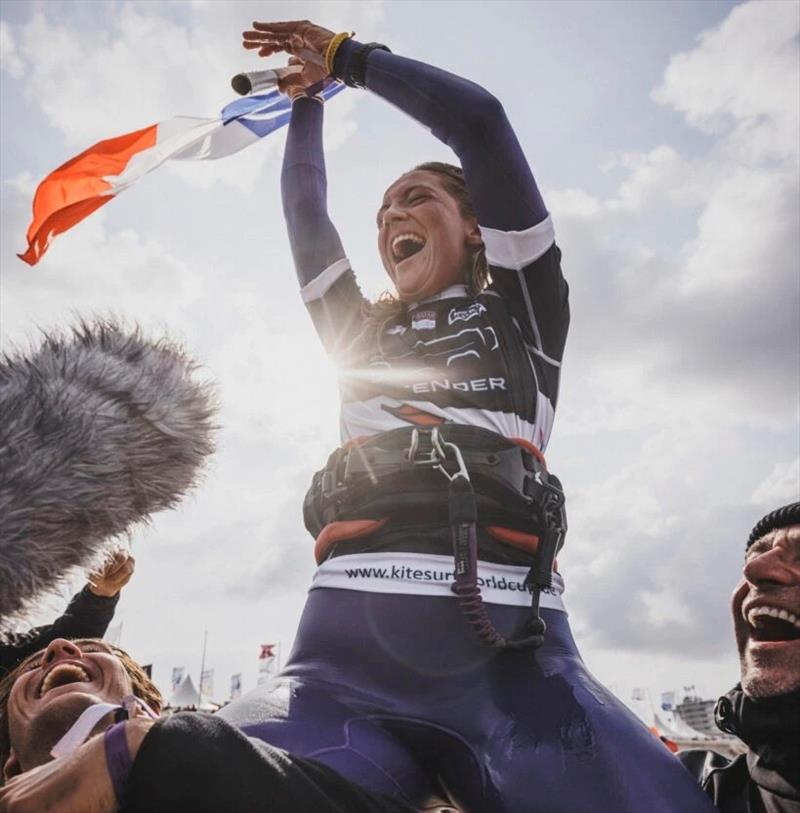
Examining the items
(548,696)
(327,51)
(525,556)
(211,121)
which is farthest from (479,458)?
(211,121)

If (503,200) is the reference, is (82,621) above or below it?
below

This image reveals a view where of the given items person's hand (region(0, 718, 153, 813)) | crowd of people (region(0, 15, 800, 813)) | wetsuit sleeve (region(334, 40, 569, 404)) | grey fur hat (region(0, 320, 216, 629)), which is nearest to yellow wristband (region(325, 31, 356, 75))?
crowd of people (region(0, 15, 800, 813))

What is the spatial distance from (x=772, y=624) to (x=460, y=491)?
39.7 inches

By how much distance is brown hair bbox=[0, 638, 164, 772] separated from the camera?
2791 millimetres

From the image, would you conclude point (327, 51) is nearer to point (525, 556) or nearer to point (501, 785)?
point (525, 556)

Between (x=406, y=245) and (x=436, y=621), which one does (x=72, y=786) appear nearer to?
(x=436, y=621)

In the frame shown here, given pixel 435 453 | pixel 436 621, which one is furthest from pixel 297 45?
pixel 436 621

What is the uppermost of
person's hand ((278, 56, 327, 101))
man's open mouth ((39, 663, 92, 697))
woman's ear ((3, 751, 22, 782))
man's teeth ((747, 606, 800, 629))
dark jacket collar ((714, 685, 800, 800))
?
person's hand ((278, 56, 327, 101))

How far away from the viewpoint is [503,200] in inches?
106

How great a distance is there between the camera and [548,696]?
6.62ft

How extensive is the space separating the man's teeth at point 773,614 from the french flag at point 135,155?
3.21 m

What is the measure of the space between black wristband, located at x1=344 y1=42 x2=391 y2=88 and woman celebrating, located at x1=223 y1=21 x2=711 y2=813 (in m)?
0.01

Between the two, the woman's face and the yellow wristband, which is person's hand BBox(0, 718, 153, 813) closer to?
the woman's face

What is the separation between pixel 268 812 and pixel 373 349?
5.99ft
